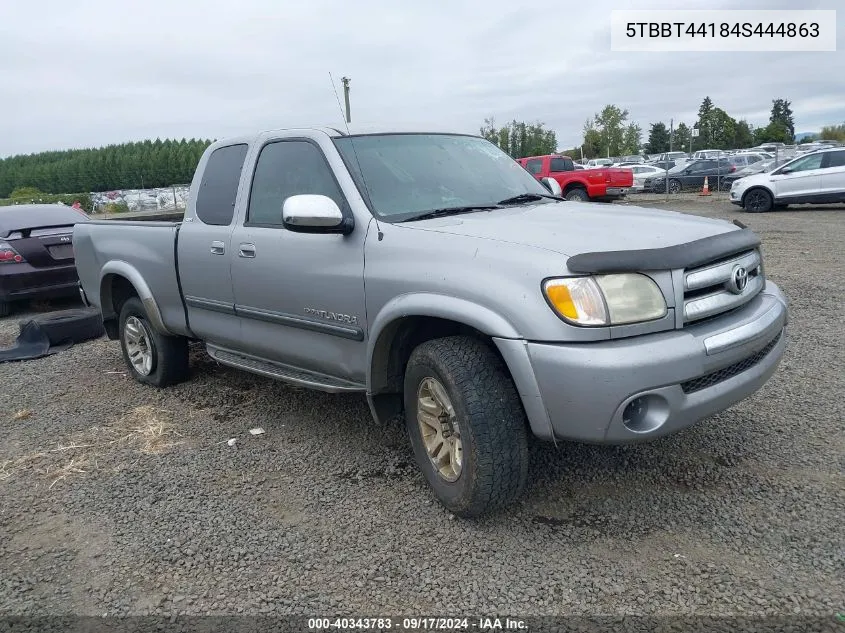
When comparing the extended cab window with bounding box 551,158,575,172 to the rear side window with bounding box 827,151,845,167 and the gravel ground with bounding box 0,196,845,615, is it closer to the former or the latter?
the rear side window with bounding box 827,151,845,167

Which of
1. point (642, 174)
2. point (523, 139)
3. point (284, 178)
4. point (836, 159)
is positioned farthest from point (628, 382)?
point (523, 139)

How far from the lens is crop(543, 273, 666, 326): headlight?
269 cm

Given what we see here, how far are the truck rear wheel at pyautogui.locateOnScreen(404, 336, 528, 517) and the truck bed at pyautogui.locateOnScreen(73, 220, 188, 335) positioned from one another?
2.47 meters

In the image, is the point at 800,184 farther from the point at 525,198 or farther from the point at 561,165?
the point at 525,198

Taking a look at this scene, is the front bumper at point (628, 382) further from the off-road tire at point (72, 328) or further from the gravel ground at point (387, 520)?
the off-road tire at point (72, 328)

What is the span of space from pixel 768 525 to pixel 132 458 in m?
3.46

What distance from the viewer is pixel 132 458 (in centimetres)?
421

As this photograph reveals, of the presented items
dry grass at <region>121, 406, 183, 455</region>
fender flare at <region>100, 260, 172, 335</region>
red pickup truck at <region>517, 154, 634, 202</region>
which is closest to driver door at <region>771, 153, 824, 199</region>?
red pickup truck at <region>517, 154, 634, 202</region>

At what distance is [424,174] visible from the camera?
392cm

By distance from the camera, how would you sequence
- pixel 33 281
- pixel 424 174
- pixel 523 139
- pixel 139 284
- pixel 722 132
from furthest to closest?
1. pixel 722 132
2. pixel 523 139
3. pixel 33 281
4. pixel 139 284
5. pixel 424 174

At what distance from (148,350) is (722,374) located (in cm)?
433

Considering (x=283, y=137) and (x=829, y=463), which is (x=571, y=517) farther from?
(x=283, y=137)

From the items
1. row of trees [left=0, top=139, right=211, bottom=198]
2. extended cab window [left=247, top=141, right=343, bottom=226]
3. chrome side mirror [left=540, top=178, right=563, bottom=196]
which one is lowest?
chrome side mirror [left=540, top=178, right=563, bottom=196]

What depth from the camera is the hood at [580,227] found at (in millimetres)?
2891
